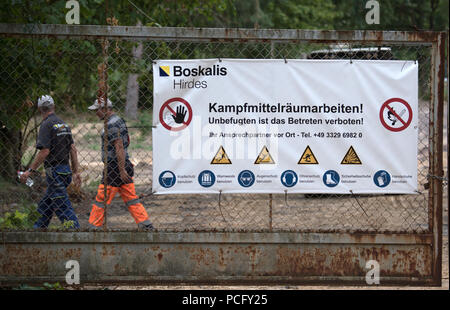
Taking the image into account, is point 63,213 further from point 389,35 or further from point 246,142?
point 389,35

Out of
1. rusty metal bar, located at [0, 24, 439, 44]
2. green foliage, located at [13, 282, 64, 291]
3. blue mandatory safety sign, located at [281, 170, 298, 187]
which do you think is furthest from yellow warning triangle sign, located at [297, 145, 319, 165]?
green foliage, located at [13, 282, 64, 291]

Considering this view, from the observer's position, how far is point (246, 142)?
201 inches

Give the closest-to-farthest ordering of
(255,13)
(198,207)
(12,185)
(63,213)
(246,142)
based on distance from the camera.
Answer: (246,142) < (63,213) < (12,185) < (198,207) < (255,13)

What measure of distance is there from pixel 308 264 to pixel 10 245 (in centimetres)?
265

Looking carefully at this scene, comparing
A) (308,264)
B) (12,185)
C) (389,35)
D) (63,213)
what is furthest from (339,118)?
(12,185)

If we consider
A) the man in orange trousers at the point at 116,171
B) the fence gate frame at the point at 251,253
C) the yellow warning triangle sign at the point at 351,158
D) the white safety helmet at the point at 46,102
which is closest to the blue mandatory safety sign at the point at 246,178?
the fence gate frame at the point at 251,253

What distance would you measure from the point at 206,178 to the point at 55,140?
2.52 m

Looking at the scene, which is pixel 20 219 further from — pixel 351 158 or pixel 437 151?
pixel 437 151

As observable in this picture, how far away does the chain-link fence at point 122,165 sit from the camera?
19.1 ft

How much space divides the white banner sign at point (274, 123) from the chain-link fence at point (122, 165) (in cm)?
21

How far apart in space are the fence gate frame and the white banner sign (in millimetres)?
299

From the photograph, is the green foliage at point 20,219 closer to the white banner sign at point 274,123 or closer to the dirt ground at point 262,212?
the white banner sign at point 274,123

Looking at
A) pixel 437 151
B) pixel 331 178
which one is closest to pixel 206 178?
pixel 331 178

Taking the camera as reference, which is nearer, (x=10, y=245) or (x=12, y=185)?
(x=10, y=245)
